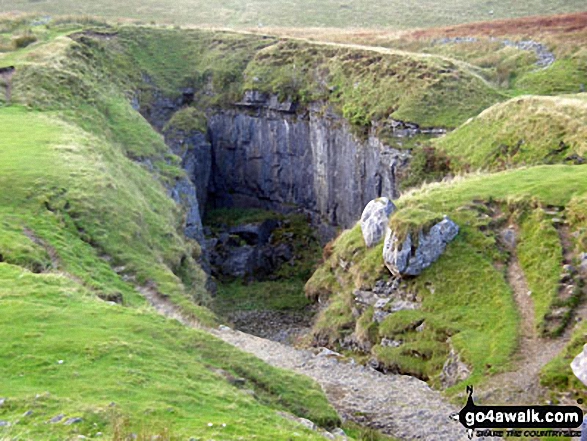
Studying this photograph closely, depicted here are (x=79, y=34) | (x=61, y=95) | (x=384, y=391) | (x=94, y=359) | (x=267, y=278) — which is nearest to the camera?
(x=94, y=359)

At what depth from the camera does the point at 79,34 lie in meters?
68.6

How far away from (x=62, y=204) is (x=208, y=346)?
48.2 ft

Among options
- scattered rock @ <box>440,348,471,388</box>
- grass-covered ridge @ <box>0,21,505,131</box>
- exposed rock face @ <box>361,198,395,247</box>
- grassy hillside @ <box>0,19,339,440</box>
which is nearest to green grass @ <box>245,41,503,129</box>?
grass-covered ridge @ <box>0,21,505,131</box>

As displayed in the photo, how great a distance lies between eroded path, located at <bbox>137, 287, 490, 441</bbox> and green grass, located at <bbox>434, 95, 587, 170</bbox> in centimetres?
1978

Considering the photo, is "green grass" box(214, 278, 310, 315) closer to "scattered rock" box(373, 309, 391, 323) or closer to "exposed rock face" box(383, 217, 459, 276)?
"scattered rock" box(373, 309, 391, 323)

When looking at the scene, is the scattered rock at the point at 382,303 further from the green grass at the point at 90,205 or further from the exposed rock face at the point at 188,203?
the exposed rock face at the point at 188,203

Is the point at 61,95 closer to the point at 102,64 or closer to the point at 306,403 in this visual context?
the point at 102,64

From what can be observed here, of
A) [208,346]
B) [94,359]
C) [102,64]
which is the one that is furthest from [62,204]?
[102,64]

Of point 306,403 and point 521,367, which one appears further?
point 521,367

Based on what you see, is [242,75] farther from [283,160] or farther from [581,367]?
[581,367]

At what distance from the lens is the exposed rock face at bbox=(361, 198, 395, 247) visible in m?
37.4

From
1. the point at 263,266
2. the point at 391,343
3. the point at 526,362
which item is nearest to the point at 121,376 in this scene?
the point at 526,362

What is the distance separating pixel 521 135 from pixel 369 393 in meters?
24.7

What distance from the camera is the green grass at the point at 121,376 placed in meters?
15.4
